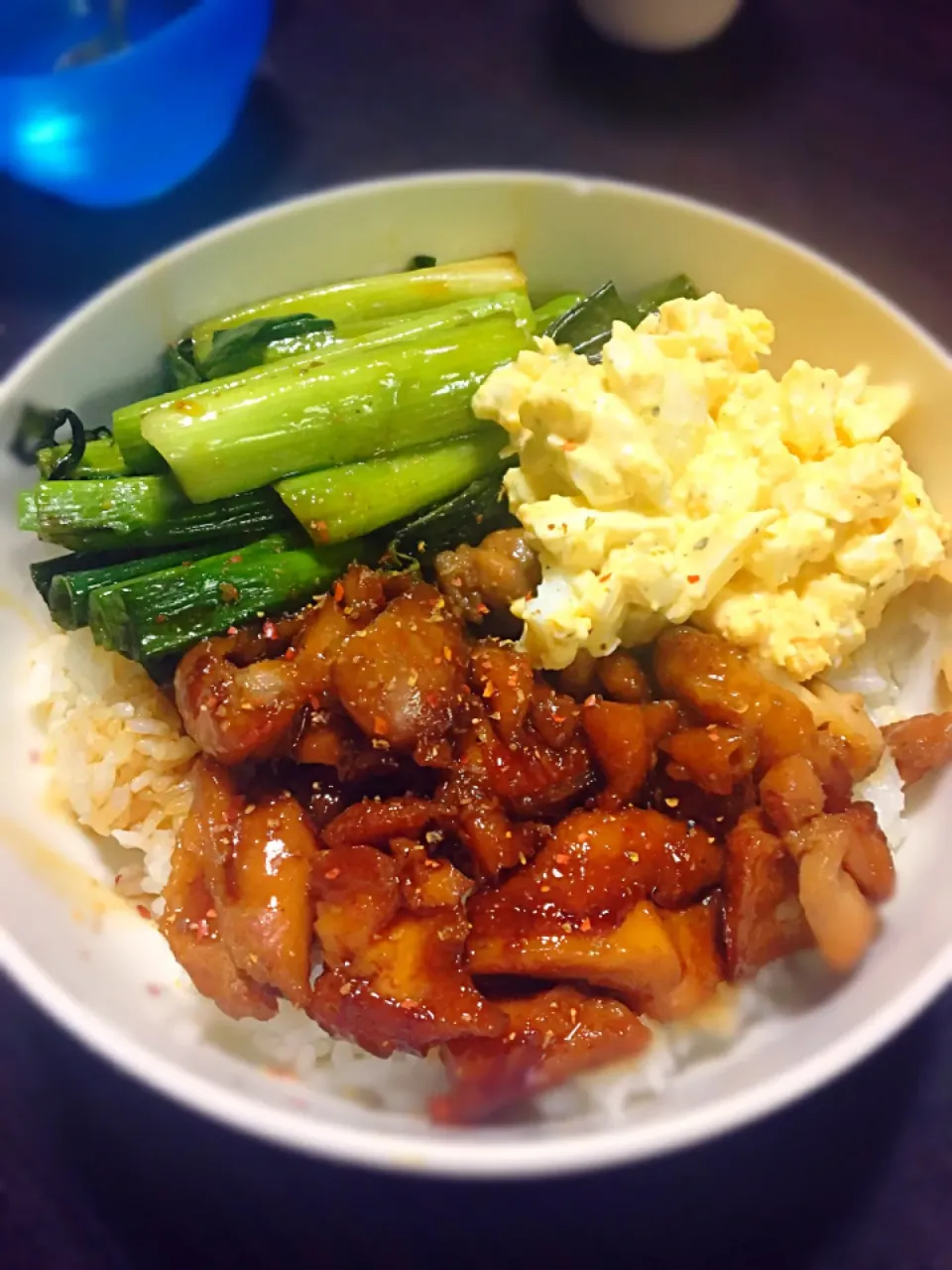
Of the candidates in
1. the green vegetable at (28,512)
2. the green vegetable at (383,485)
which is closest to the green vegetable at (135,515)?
the green vegetable at (28,512)

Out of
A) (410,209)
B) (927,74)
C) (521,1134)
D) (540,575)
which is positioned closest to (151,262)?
(410,209)

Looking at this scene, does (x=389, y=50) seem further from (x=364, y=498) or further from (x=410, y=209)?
(x=364, y=498)

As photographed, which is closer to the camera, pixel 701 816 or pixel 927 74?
pixel 701 816

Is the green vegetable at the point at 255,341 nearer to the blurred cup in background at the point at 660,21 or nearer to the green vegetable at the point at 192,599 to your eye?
the green vegetable at the point at 192,599

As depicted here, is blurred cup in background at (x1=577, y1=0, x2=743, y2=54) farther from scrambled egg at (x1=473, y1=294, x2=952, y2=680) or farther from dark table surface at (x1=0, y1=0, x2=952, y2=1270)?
scrambled egg at (x1=473, y1=294, x2=952, y2=680)

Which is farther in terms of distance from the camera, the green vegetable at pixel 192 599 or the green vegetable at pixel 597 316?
the green vegetable at pixel 597 316

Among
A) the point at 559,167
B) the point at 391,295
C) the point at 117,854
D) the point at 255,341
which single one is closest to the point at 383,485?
the point at 255,341
